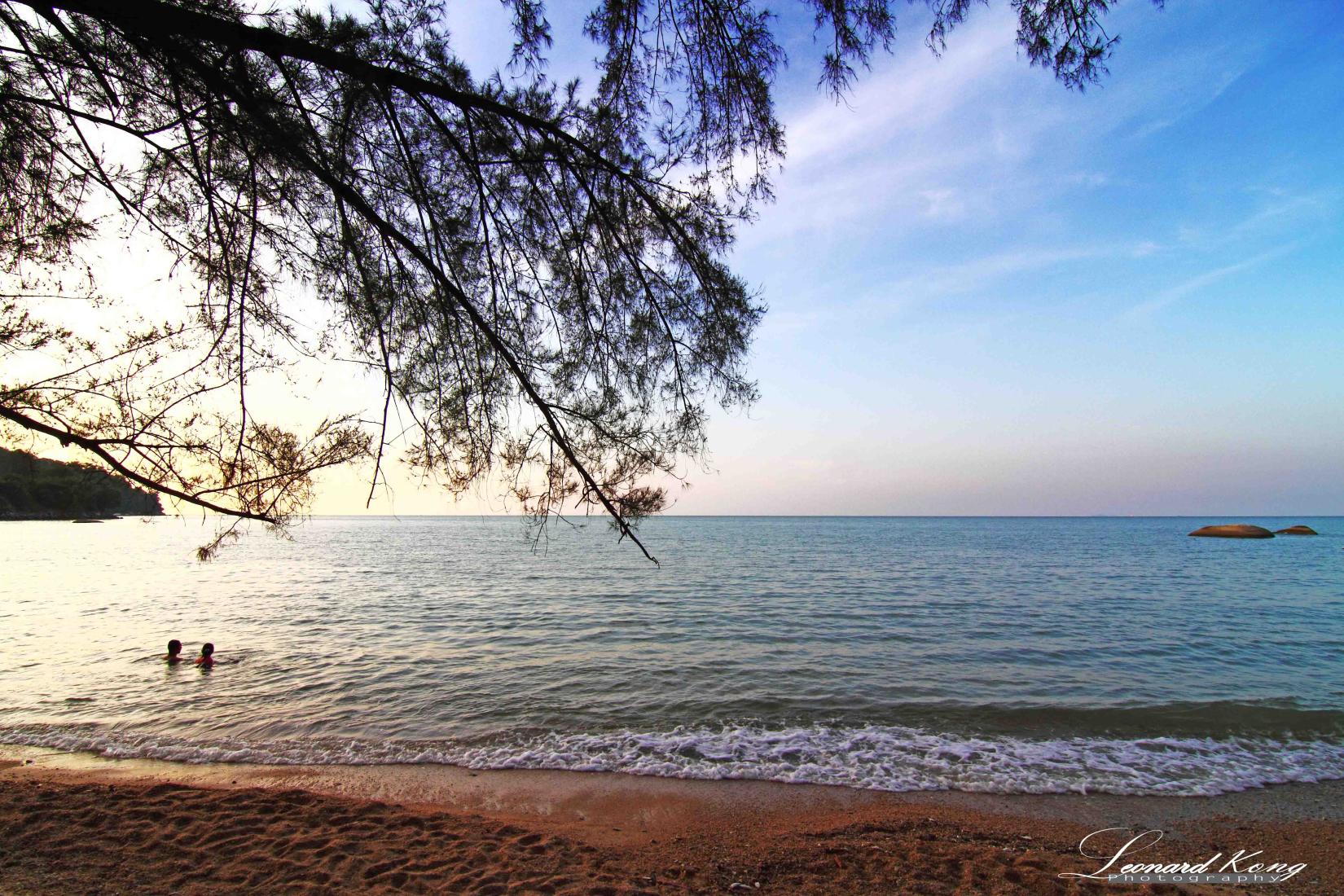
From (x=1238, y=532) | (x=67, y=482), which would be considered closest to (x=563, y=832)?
(x=67, y=482)

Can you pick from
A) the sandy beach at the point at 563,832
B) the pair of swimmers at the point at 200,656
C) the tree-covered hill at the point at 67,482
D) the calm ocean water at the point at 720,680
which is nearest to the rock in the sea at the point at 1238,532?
the calm ocean water at the point at 720,680

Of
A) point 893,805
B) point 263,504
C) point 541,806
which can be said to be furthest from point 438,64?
point 893,805

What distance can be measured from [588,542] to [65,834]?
38749 mm

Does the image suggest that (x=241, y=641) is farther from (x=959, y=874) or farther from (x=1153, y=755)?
(x=1153, y=755)

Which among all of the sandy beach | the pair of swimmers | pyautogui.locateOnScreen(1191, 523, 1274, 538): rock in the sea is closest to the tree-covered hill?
the sandy beach

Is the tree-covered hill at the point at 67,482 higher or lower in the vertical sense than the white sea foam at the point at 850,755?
higher

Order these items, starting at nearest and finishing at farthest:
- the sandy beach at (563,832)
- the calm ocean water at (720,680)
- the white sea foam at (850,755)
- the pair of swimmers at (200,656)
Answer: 1. the sandy beach at (563,832)
2. the white sea foam at (850,755)
3. the calm ocean water at (720,680)
4. the pair of swimmers at (200,656)

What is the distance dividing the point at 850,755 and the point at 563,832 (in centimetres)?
323

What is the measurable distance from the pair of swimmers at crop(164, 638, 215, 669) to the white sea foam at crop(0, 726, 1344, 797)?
243 centimetres

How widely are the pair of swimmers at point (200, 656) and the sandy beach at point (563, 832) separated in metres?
3.44

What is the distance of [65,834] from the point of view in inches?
169

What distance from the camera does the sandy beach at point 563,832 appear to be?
389 cm

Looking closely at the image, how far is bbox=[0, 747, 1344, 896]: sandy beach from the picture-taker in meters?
3.89

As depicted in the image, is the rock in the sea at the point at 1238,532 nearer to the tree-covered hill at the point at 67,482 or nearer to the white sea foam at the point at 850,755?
the white sea foam at the point at 850,755
